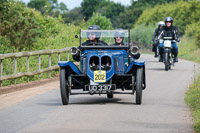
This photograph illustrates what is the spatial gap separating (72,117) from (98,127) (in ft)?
4.51

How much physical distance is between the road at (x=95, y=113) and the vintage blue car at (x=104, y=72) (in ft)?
1.28

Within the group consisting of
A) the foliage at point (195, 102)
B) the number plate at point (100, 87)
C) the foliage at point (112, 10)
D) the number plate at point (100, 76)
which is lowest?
the foliage at point (195, 102)

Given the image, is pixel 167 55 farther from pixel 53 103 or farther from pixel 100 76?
pixel 100 76

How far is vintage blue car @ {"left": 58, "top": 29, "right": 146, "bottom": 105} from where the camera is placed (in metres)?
13.0

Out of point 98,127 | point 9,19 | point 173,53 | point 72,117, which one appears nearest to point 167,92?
point 72,117

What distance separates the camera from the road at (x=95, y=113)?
9828 mm

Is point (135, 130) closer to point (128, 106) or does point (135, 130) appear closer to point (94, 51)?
point (128, 106)

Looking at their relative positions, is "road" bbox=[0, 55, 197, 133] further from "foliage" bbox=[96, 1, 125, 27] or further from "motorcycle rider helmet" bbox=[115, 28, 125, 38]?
"foliage" bbox=[96, 1, 125, 27]

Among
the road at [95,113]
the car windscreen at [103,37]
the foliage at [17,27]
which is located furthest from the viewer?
the foliage at [17,27]

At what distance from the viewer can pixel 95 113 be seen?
462 inches

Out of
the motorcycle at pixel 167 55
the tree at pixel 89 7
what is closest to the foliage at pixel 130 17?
the tree at pixel 89 7

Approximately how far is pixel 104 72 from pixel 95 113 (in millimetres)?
1521

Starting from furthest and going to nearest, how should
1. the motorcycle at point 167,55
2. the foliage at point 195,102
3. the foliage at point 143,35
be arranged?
the foliage at point 143,35 < the motorcycle at point 167,55 < the foliage at point 195,102

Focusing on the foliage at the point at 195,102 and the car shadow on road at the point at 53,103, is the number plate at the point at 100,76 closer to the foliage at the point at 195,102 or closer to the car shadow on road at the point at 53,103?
the car shadow on road at the point at 53,103
